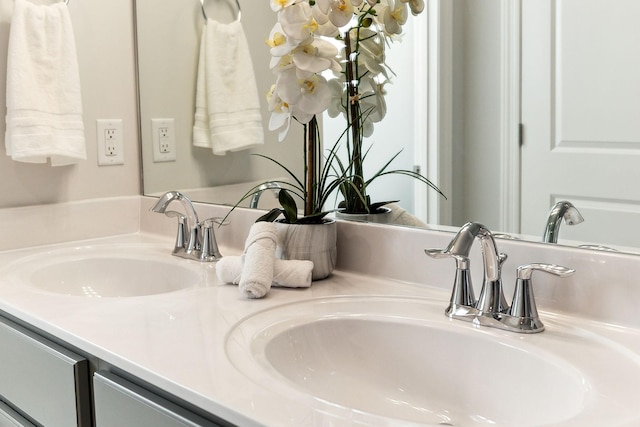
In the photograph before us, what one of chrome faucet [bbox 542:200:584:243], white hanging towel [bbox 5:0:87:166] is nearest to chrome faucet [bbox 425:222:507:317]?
chrome faucet [bbox 542:200:584:243]

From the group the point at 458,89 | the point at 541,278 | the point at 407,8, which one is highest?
the point at 407,8

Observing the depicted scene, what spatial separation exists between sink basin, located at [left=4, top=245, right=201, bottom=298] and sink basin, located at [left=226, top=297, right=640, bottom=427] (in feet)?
1.77

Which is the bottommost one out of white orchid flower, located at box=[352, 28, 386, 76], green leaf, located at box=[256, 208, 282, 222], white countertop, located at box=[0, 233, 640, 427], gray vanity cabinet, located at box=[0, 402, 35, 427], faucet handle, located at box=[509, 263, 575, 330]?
gray vanity cabinet, located at box=[0, 402, 35, 427]

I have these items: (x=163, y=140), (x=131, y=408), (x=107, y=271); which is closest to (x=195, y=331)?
(x=131, y=408)

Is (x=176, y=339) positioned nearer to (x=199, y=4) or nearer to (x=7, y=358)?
(x=7, y=358)

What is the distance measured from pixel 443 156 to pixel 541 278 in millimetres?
281

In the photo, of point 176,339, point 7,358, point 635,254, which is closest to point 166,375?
point 176,339

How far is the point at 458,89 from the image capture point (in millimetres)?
1158

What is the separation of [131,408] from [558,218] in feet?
2.29

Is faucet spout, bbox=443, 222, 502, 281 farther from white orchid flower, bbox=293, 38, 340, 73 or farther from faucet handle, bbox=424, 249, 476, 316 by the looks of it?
white orchid flower, bbox=293, 38, 340, 73

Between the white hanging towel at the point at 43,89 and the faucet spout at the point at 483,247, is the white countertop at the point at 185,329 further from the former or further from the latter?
the white hanging towel at the point at 43,89

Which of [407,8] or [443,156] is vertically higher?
[407,8]

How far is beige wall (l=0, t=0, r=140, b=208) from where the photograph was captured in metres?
1.67

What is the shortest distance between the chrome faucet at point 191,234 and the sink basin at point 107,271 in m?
0.03
